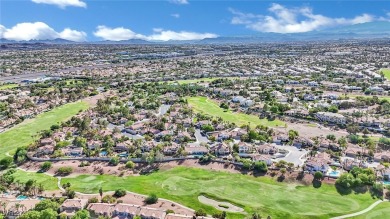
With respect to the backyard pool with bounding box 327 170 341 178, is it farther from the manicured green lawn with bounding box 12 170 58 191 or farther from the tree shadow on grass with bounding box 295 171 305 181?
the manicured green lawn with bounding box 12 170 58 191

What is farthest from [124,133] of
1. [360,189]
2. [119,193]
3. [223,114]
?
[360,189]

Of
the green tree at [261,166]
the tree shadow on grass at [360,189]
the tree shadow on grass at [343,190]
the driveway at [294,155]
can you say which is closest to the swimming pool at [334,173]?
the tree shadow on grass at [343,190]

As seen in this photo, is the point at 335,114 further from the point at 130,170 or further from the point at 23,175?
the point at 23,175

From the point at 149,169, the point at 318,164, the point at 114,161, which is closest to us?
the point at 318,164

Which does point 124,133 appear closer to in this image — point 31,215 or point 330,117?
point 31,215

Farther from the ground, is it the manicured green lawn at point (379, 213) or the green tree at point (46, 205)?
the green tree at point (46, 205)

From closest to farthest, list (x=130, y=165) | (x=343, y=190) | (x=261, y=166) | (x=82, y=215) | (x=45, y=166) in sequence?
(x=82, y=215), (x=343, y=190), (x=261, y=166), (x=130, y=165), (x=45, y=166)

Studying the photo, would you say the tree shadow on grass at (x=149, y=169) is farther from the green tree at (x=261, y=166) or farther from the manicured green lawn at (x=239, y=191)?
the green tree at (x=261, y=166)
